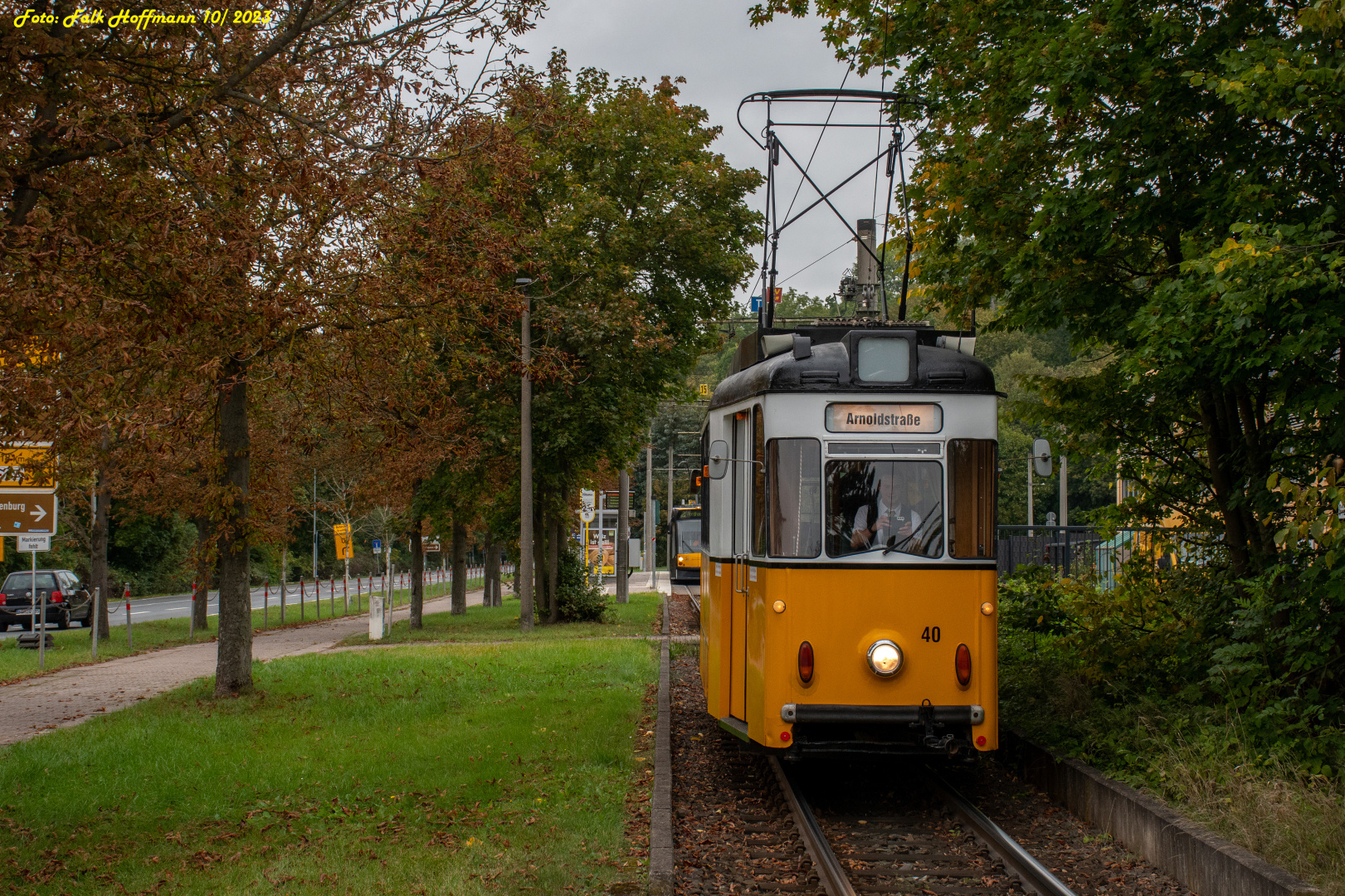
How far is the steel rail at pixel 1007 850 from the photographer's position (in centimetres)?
650

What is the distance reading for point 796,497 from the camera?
329 inches

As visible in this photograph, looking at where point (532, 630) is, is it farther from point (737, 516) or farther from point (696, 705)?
point (737, 516)

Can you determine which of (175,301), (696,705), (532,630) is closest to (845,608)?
(175,301)

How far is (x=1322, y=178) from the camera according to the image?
7926mm

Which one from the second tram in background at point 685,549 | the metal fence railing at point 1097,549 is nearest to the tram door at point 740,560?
the metal fence railing at point 1097,549

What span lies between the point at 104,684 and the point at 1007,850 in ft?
50.3

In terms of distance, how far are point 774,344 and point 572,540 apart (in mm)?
25481

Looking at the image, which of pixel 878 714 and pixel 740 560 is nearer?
pixel 878 714

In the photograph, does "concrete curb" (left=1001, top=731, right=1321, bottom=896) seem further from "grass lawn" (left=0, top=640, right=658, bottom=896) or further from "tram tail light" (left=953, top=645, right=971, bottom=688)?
"grass lawn" (left=0, top=640, right=658, bottom=896)

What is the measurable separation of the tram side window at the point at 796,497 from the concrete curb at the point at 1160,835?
2538mm

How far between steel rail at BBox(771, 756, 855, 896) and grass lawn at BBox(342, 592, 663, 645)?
1548 cm

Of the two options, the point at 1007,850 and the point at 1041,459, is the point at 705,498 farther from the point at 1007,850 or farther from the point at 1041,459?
the point at 1007,850

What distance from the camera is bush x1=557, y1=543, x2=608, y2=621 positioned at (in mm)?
29922

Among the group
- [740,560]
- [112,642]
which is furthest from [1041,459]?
[112,642]
